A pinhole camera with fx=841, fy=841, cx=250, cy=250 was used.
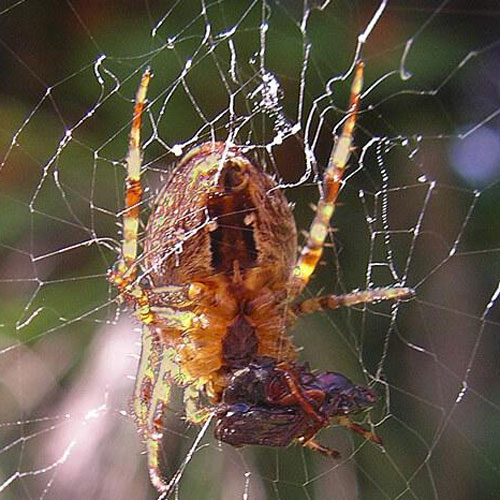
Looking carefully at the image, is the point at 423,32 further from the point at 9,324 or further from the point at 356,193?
the point at 9,324

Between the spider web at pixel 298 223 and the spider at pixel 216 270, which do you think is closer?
the spider at pixel 216 270

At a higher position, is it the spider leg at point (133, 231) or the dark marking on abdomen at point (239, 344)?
the spider leg at point (133, 231)

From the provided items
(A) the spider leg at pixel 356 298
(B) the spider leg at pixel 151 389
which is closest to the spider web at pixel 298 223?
(B) the spider leg at pixel 151 389

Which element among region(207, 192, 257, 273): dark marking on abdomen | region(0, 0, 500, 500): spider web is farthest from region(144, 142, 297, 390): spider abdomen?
region(0, 0, 500, 500): spider web

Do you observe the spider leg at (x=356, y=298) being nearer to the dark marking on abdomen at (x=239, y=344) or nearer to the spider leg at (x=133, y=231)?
the dark marking on abdomen at (x=239, y=344)

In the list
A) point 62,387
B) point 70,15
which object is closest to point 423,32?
point 70,15

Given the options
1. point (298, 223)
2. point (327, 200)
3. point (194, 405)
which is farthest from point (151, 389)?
point (298, 223)

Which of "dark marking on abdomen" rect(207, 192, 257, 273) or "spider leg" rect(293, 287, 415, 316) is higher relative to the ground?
"dark marking on abdomen" rect(207, 192, 257, 273)

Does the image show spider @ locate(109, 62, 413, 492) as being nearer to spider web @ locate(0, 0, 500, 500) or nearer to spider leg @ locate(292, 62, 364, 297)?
spider leg @ locate(292, 62, 364, 297)
